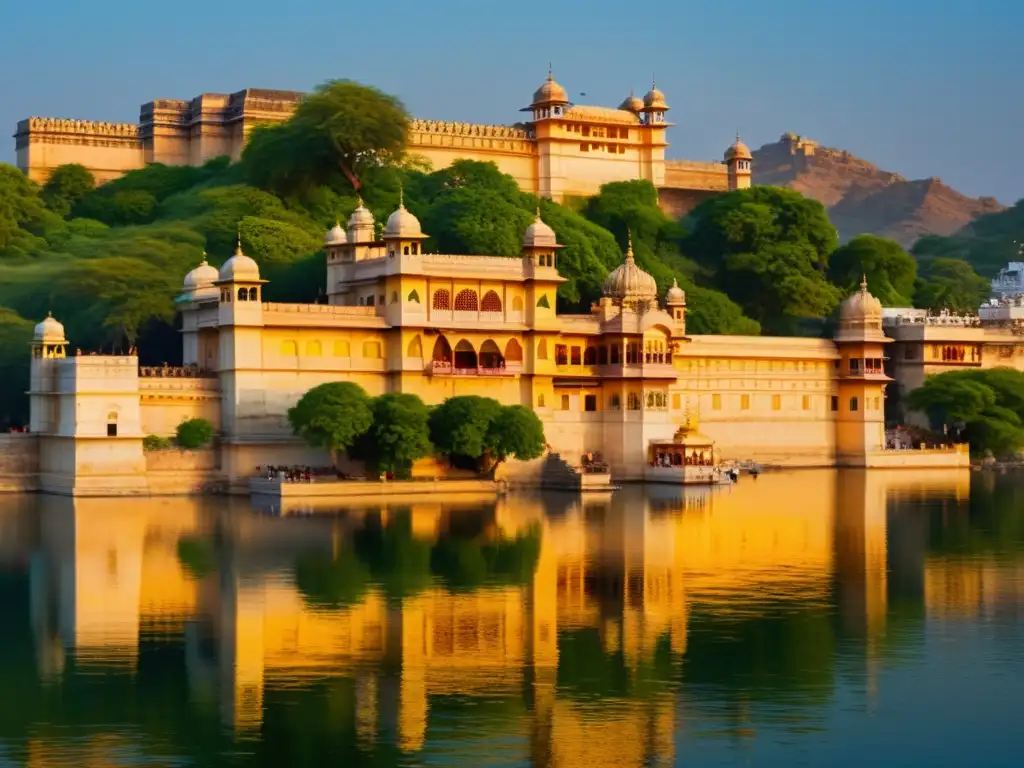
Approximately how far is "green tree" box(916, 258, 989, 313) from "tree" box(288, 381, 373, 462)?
108 feet

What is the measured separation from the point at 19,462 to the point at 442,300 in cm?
1124

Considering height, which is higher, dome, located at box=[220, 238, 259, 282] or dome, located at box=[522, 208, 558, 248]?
dome, located at box=[522, 208, 558, 248]

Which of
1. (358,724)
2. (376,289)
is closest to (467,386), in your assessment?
(376,289)

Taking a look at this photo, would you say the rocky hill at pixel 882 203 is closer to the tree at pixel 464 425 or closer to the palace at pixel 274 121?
the palace at pixel 274 121

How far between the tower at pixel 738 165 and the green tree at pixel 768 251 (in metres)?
5.47

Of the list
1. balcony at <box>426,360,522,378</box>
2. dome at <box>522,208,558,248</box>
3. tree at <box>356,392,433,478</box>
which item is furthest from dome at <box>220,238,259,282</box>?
dome at <box>522,208,558,248</box>

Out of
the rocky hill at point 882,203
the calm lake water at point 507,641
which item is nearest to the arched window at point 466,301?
the calm lake water at point 507,641

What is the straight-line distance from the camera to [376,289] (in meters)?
54.0

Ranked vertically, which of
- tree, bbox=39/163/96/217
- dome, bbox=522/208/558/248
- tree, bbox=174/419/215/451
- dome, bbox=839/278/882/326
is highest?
tree, bbox=39/163/96/217

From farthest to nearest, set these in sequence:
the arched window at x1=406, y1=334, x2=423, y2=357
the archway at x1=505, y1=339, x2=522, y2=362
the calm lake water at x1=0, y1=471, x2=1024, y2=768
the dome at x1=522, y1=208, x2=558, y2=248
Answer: the dome at x1=522, y1=208, x2=558, y2=248 < the archway at x1=505, y1=339, x2=522, y2=362 < the arched window at x1=406, y1=334, x2=423, y2=357 < the calm lake water at x1=0, y1=471, x2=1024, y2=768

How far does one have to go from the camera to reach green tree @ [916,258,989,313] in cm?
8106

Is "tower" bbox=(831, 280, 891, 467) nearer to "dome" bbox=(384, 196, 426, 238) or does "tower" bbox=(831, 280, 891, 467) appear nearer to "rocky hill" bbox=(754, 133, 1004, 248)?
"dome" bbox=(384, 196, 426, 238)

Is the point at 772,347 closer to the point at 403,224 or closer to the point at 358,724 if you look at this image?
the point at 403,224

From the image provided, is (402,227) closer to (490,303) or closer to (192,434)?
(490,303)
